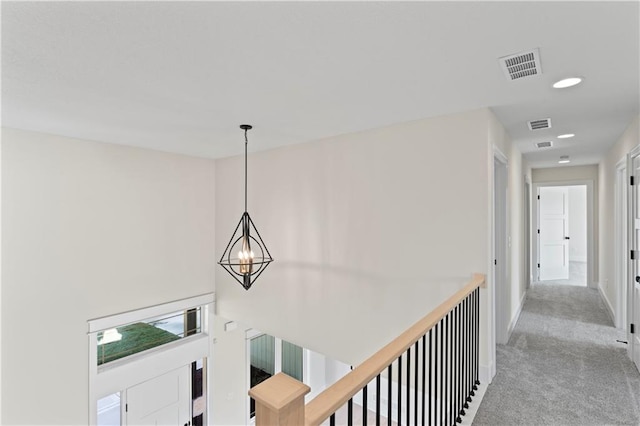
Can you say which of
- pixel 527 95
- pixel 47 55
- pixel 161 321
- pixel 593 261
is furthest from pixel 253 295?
pixel 593 261

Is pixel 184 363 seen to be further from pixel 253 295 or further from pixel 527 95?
pixel 527 95

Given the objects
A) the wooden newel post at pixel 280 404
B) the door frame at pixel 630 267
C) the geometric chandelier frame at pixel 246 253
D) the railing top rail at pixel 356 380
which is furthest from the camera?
the geometric chandelier frame at pixel 246 253

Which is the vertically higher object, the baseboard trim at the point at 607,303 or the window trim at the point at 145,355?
the baseboard trim at the point at 607,303

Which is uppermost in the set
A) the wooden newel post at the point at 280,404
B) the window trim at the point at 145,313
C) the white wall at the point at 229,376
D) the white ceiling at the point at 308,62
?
the white ceiling at the point at 308,62

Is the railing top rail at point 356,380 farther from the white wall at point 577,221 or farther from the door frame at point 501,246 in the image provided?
the white wall at point 577,221

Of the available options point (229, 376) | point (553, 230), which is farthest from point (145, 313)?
point (553, 230)

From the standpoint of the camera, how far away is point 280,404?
0.84 meters

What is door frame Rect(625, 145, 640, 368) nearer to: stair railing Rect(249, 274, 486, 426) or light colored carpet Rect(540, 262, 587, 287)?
stair railing Rect(249, 274, 486, 426)

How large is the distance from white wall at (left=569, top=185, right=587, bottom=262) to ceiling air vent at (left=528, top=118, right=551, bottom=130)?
603cm

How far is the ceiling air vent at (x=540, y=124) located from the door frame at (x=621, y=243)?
3.63 ft

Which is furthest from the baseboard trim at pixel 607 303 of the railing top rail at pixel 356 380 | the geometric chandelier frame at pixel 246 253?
the geometric chandelier frame at pixel 246 253

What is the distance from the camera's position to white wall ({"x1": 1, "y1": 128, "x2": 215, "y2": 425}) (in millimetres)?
3723

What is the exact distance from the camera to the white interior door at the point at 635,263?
3.09 metres

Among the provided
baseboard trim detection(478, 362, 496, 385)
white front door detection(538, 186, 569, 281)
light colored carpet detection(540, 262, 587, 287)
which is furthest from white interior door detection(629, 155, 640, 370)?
white front door detection(538, 186, 569, 281)
